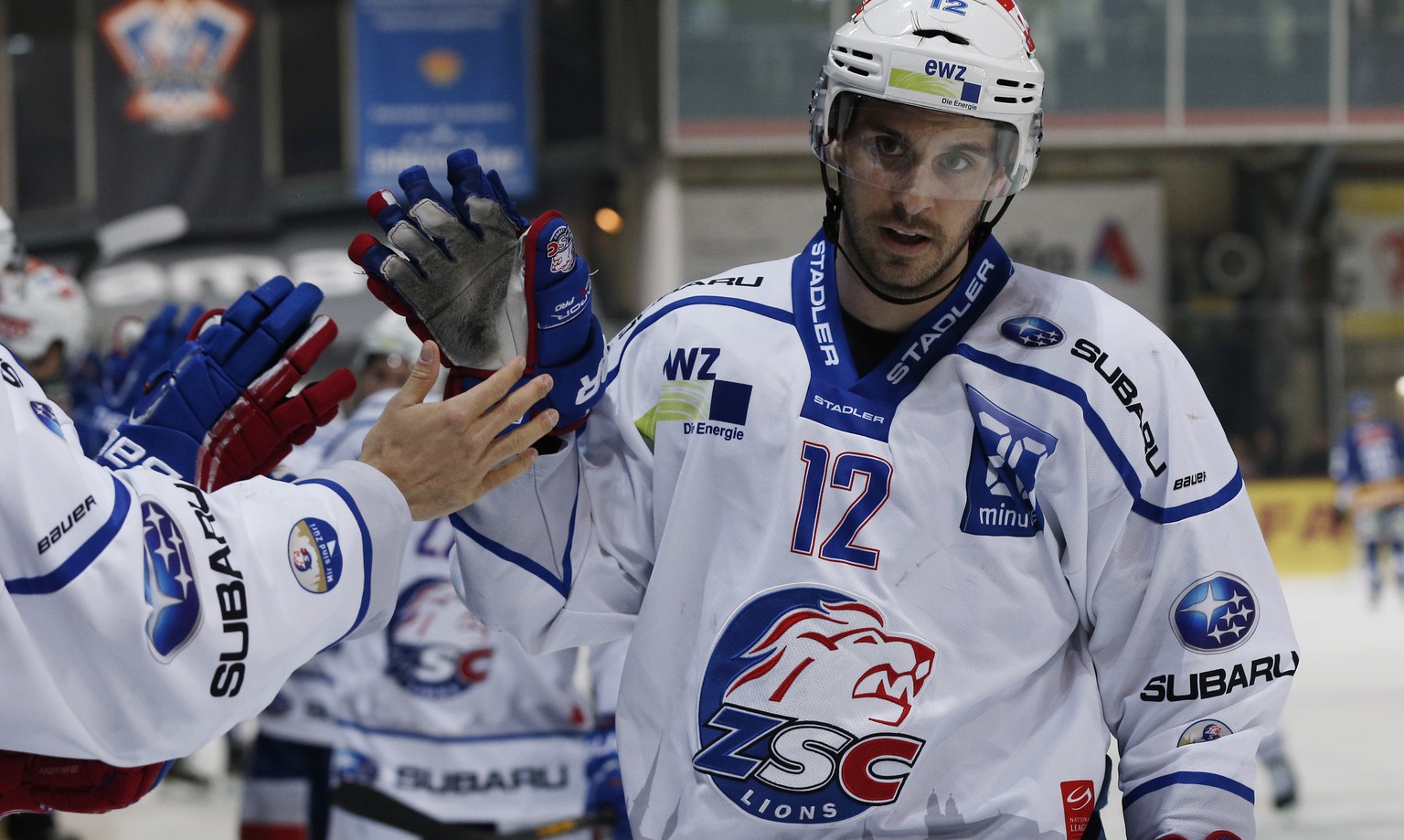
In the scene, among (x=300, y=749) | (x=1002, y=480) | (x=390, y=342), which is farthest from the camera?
(x=390, y=342)

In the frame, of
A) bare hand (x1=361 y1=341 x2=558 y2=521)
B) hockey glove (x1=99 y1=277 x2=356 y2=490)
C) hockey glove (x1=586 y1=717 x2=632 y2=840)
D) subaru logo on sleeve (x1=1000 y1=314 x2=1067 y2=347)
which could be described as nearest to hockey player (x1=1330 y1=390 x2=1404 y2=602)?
hockey glove (x1=586 y1=717 x2=632 y2=840)

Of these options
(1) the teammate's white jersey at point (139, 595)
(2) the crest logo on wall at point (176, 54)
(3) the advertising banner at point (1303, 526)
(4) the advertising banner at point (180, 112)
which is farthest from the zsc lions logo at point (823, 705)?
(2) the crest logo on wall at point (176, 54)

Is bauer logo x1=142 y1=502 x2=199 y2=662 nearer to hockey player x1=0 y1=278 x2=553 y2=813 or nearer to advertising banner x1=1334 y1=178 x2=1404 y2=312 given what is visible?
hockey player x1=0 y1=278 x2=553 y2=813

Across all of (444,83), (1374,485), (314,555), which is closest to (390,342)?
(314,555)

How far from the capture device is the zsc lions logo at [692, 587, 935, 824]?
1.72m

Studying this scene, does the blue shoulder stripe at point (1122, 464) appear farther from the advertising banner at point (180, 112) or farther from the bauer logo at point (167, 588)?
the advertising banner at point (180, 112)

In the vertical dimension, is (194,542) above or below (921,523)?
above

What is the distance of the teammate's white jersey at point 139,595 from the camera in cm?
124

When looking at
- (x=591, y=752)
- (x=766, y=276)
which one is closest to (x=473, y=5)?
(x=591, y=752)

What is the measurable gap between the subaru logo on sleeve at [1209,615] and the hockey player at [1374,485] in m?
9.82

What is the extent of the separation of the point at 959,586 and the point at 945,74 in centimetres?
61

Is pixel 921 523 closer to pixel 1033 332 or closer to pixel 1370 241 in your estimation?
pixel 1033 332

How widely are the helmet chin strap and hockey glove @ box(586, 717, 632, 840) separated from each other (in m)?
1.48

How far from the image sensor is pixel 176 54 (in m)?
13.2
